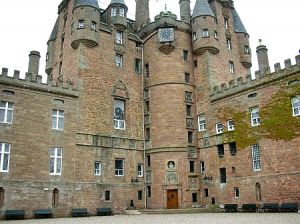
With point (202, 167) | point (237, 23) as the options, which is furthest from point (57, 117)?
point (237, 23)

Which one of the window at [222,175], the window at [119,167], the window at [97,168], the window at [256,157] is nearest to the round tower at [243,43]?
the window at [256,157]

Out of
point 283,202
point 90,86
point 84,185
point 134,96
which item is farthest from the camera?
point 134,96

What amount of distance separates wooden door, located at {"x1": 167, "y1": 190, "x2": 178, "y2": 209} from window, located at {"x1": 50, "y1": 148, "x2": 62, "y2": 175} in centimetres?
1142

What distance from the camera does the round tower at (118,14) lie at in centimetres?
3966

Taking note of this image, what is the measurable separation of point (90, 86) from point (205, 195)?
16.4 m

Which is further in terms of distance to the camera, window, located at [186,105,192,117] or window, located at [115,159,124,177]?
window, located at [186,105,192,117]

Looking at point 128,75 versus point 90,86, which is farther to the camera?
point 128,75

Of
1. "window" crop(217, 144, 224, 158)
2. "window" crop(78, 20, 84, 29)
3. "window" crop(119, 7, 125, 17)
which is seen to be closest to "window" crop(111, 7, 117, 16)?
"window" crop(119, 7, 125, 17)

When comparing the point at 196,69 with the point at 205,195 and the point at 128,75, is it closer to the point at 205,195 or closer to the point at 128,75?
the point at 128,75

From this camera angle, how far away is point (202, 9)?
131ft

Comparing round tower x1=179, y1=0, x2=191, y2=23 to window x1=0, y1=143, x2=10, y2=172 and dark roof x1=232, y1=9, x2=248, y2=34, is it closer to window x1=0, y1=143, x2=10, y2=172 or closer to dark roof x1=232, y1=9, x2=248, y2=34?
dark roof x1=232, y1=9, x2=248, y2=34

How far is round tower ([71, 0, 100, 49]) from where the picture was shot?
35.7 metres

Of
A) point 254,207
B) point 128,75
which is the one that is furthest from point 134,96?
point 254,207

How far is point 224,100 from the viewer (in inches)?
1391
